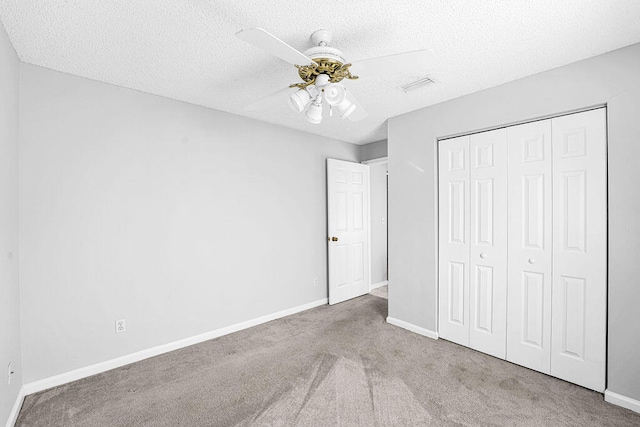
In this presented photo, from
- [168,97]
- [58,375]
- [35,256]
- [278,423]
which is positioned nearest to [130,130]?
[168,97]

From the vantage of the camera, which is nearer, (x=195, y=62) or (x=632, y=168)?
(x=632, y=168)

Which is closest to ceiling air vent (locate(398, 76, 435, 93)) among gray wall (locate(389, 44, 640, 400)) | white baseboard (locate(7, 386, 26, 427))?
gray wall (locate(389, 44, 640, 400))

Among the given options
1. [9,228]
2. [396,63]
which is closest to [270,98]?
[396,63]

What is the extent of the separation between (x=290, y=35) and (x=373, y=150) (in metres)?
3.02

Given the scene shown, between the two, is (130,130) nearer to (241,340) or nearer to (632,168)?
(241,340)

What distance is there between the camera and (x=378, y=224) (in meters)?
5.27

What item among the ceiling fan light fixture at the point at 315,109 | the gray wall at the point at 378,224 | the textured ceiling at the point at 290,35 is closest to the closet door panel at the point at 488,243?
the textured ceiling at the point at 290,35

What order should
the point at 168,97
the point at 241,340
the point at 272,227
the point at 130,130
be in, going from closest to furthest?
the point at 130,130
the point at 168,97
the point at 241,340
the point at 272,227

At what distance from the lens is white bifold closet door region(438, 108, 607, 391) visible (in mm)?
2193

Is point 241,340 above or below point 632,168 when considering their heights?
below

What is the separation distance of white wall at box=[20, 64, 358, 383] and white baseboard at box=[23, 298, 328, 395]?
49 mm

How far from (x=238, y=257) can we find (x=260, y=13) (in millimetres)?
2414

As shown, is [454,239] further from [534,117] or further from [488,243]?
[534,117]

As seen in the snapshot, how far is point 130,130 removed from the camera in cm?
265
